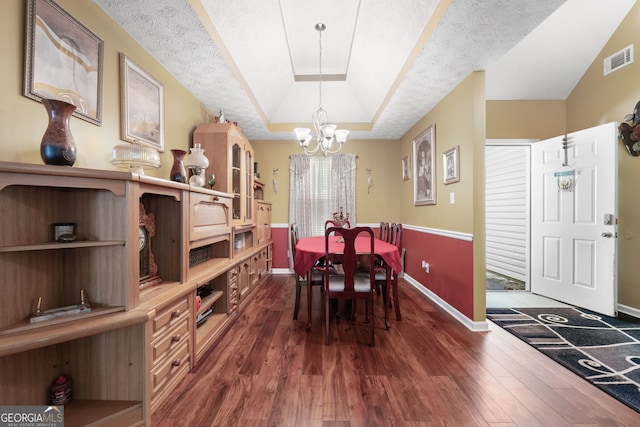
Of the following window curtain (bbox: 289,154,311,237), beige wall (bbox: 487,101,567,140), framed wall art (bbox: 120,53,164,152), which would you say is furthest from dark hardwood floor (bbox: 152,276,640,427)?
beige wall (bbox: 487,101,567,140)

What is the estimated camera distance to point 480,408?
135 cm

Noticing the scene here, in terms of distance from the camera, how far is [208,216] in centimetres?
214

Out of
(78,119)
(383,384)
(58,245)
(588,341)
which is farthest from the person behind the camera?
(588,341)

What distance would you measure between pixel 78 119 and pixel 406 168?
13.1 feet

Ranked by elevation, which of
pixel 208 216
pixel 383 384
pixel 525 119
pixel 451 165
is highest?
pixel 525 119

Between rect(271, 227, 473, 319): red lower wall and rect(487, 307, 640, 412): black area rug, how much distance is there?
1.37 ft

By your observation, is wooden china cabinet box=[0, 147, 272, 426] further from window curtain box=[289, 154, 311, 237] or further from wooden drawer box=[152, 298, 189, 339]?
window curtain box=[289, 154, 311, 237]

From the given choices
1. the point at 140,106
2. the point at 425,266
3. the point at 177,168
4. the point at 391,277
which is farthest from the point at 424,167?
the point at 140,106

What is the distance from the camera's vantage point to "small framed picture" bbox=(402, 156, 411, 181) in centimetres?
399

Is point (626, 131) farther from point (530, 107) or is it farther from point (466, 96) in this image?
point (466, 96)

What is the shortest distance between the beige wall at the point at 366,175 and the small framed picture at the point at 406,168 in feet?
0.68

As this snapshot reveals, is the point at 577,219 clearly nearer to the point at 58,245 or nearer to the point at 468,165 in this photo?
the point at 468,165

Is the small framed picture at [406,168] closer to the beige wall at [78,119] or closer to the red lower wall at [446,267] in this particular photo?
the red lower wall at [446,267]

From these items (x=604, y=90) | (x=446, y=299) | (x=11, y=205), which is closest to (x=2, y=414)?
(x=11, y=205)
